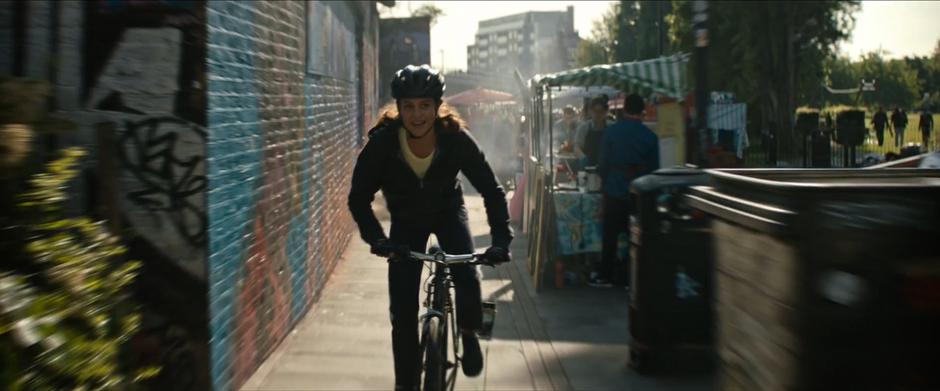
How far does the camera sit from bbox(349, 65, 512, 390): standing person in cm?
471

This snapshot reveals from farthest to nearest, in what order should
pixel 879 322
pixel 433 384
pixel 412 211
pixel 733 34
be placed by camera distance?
1. pixel 733 34
2. pixel 412 211
3. pixel 433 384
4. pixel 879 322

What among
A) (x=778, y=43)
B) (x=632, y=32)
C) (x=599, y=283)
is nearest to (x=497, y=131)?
(x=778, y=43)

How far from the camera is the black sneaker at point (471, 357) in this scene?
190 inches

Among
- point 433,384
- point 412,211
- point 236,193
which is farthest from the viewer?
point 236,193

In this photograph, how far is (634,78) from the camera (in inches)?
404

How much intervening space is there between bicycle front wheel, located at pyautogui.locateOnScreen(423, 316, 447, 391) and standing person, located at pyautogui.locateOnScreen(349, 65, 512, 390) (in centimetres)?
22

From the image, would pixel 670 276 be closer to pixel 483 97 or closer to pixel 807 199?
pixel 807 199

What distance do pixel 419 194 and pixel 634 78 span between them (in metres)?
5.93

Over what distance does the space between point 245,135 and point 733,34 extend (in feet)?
Result: 119

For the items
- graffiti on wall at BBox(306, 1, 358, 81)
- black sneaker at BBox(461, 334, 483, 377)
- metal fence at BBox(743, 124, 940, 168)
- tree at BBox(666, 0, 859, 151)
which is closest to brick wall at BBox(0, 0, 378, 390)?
black sneaker at BBox(461, 334, 483, 377)

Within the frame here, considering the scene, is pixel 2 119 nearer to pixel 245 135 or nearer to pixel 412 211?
pixel 412 211

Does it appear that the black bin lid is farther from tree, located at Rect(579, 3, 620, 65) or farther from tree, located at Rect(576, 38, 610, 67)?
tree, located at Rect(576, 38, 610, 67)

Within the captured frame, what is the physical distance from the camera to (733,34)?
39188 mm

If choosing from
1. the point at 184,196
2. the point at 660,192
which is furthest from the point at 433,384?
the point at 660,192
